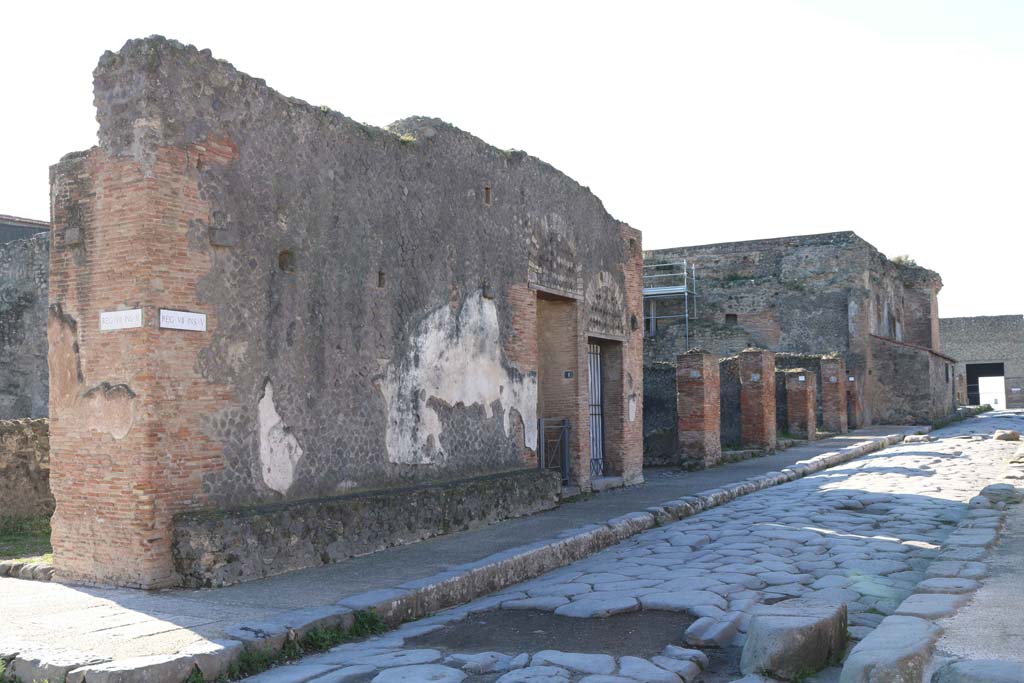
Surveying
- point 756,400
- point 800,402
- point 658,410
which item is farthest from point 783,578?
point 800,402

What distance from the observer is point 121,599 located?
5.37m

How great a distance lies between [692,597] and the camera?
535cm

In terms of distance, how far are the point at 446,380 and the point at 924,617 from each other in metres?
5.35

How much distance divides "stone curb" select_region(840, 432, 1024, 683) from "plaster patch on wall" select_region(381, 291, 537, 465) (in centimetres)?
425

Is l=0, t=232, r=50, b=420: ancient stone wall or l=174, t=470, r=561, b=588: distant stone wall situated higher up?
l=0, t=232, r=50, b=420: ancient stone wall

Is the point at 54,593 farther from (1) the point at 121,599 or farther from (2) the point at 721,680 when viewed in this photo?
(2) the point at 721,680

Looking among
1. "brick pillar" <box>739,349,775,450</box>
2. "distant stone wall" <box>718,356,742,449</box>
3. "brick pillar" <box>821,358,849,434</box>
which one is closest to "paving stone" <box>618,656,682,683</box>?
"brick pillar" <box>739,349,775,450</box>

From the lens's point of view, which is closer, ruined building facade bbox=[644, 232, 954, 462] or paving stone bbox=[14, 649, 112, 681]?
paving stone bbox=[14, 649, 112, 681]

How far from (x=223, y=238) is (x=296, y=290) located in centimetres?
77

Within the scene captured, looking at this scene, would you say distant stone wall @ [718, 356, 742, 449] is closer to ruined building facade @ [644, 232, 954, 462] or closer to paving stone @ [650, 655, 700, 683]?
ruined building facade @ [644, 232, 954, 462]

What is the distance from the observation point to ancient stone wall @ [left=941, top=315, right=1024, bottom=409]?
4481cm

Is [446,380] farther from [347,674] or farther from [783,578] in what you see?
[347,674]

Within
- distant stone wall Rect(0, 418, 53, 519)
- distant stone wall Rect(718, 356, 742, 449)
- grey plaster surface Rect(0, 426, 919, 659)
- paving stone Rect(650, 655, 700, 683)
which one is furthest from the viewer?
distant stone wall Rect(718, 356, 742, 449)

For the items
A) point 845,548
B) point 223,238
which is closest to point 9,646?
point 223,238
